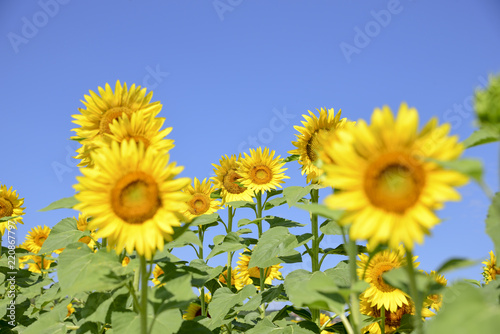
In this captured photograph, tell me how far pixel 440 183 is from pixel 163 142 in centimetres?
147

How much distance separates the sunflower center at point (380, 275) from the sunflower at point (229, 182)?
8.28ft

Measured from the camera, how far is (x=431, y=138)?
1.41 m

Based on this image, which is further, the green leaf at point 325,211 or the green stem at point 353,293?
the green stem at point 353,293

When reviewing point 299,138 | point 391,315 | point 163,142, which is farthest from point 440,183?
point 299,138

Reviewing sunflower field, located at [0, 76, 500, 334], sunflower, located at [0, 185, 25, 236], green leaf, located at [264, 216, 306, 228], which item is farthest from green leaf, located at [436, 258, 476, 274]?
sunflower, located at [0, 185, 25, 236]

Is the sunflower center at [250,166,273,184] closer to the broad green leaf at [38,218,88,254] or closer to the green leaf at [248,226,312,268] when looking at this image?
the green leaf at [248,226,312,268]

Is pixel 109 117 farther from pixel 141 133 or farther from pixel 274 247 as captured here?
pixel 274 247

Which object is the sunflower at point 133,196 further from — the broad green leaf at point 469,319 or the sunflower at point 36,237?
A: the sunflower at point 36,237

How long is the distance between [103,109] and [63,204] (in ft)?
2.38

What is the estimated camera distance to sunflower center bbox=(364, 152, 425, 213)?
1.39 m

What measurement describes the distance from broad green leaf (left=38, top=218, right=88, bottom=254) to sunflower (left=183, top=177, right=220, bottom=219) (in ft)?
7.59

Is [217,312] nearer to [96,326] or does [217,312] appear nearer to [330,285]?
[96,326]

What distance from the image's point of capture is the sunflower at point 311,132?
4.09 m

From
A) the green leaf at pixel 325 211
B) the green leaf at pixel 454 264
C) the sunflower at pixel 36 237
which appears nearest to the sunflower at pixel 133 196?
the green leaf at pixel 325 211
